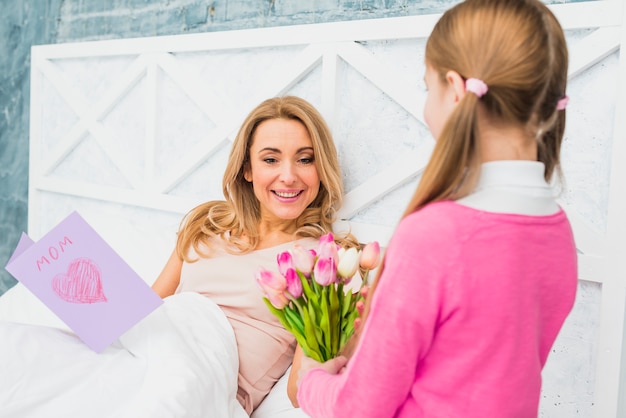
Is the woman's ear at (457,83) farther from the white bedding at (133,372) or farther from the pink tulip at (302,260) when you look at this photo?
the white bedding at (133,372)

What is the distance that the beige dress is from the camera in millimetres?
1510

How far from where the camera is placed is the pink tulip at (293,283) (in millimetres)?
985

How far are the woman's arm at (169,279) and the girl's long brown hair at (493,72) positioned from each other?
3.49 ft

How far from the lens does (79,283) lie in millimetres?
1377

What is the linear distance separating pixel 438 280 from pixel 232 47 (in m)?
1.32

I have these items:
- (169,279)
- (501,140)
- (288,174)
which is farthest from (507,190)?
(169,279)

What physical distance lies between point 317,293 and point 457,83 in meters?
0.39

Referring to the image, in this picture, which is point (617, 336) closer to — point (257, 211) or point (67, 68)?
point (257, 211)

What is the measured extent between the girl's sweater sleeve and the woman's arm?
100 centimetres

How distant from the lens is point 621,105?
1.27 m

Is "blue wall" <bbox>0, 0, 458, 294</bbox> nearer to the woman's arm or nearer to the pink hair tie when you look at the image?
the woman's arm

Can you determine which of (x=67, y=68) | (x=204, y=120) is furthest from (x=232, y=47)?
(x=67, y=68)

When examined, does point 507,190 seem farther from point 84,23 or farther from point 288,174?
point 84,23

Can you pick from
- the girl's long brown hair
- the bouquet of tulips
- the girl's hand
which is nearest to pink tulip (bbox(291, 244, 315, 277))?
the bouquet of tulips
